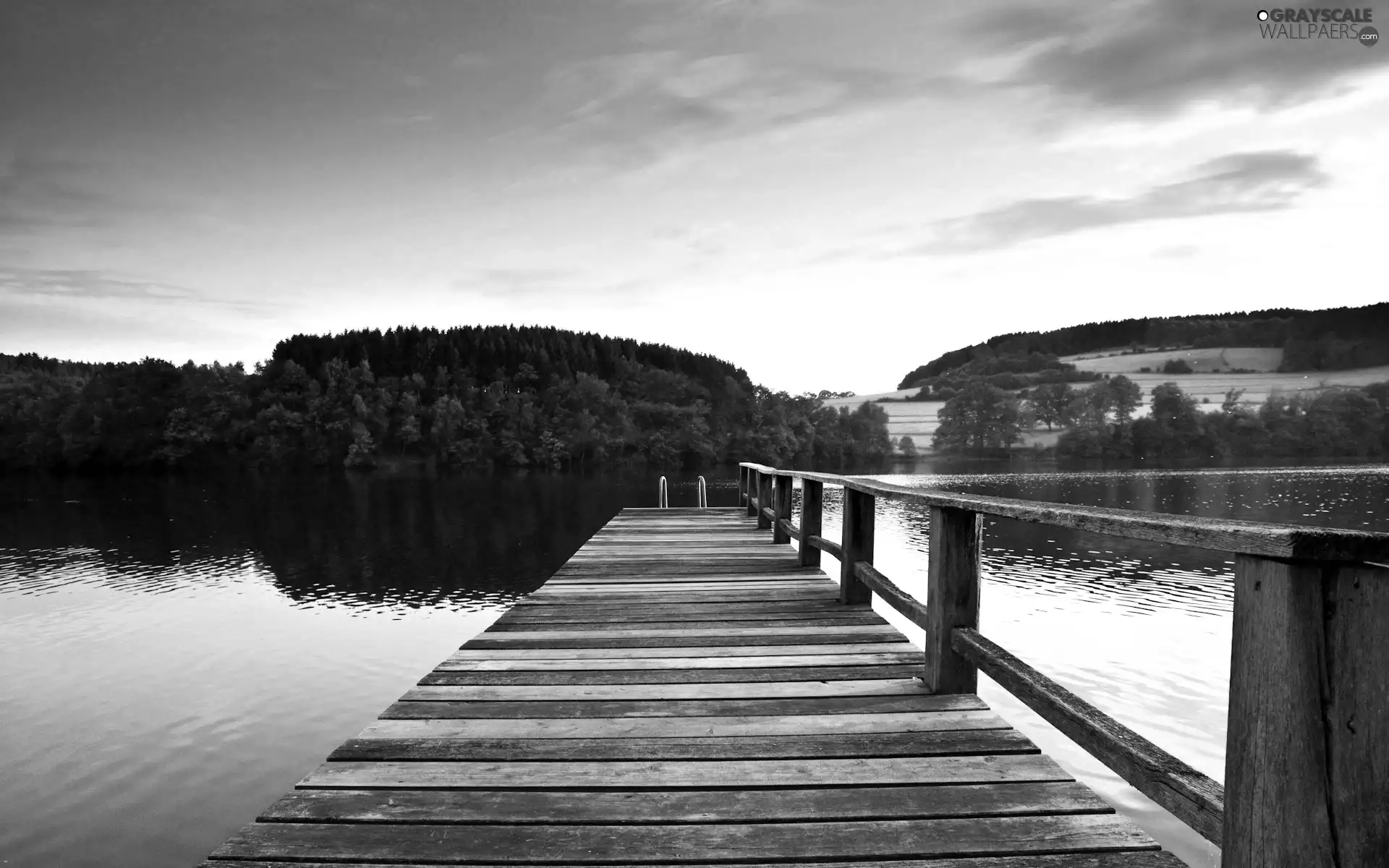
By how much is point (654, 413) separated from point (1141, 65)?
4626cm

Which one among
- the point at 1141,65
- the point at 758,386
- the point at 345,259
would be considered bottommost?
the point at 758,386

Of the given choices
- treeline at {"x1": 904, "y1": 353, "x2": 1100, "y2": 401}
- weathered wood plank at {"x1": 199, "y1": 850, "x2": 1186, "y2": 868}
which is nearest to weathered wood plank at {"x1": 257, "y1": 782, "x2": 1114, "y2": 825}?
weathered wood plank at {"x1": 199, "y1": 850, "x2": 1186, "y2": 868}

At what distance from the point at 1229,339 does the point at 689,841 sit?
328 feet

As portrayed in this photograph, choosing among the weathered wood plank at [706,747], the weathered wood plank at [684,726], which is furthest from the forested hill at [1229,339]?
the weathered wood plank at [706,747]

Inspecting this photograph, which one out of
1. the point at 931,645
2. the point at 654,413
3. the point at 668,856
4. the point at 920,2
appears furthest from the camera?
the point at 654,413

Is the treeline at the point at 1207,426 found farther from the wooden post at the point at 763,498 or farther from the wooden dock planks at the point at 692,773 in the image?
the wooden dock planks at the point at 692,773

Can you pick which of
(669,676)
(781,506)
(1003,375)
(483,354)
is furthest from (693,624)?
(1003,375)

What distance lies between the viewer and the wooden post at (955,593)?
278 cm

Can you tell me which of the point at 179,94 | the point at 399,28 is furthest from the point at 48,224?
the point at 399,28

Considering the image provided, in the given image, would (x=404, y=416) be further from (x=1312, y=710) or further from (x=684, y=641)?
(x=1312, y=710)

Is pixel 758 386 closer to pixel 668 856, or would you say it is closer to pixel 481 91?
pixel 481 91

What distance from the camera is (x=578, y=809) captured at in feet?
6.45

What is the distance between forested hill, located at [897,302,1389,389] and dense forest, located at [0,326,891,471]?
112 feet

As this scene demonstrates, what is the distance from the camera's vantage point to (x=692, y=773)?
7.14ft
